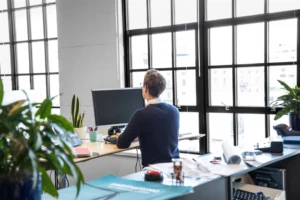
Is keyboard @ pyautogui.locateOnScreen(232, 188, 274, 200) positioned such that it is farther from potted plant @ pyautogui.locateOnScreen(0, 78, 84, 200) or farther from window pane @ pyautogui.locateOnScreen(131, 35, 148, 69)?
window pane @ pyautogui.locateOnScreen(131, 35, 148, 69)

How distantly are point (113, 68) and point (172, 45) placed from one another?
81 centimetres

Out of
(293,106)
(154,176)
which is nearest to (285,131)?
(293,106)

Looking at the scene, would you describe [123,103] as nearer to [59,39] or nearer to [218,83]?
[218,83]

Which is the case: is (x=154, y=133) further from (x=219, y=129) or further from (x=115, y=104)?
(x=219, y=129)

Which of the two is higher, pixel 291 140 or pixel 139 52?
pixel 139 52

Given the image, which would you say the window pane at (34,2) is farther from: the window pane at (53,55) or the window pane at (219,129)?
the window pane at (219,129)

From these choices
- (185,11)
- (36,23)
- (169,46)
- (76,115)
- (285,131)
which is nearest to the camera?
(285,131)

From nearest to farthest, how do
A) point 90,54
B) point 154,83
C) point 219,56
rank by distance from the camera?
point 154,83, point 219,56, point 90,54

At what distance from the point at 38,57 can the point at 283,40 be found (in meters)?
3.56

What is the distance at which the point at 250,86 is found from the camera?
4086mm

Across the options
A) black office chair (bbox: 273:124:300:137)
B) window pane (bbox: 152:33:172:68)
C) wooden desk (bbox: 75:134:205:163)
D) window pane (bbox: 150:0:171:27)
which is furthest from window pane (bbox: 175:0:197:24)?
black office chair (bbox: 273:124:300:137)

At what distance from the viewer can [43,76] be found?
572 cm

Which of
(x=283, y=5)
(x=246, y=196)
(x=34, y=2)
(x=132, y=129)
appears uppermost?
(x=34, y=2)

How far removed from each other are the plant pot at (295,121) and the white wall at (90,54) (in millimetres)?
2062
